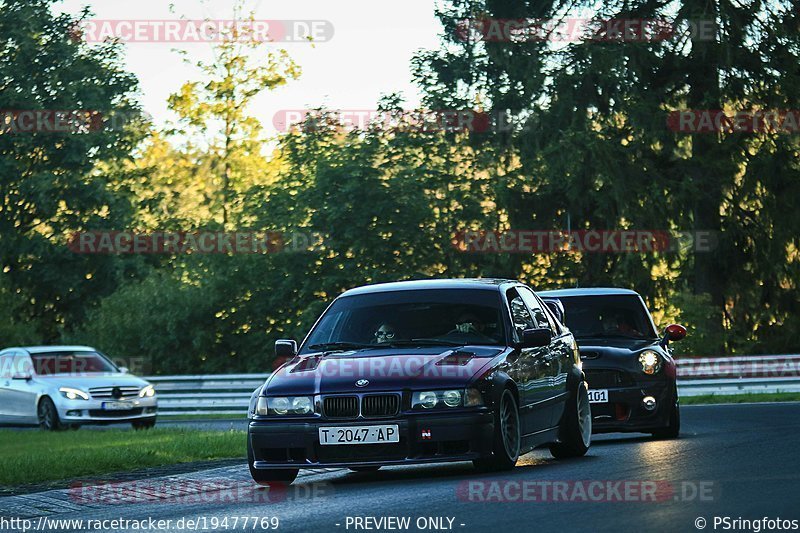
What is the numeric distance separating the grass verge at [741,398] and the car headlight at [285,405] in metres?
18.3

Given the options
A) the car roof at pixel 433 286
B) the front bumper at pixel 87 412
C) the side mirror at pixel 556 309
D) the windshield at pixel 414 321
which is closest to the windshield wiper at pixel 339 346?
the windshield at pixel 414 321

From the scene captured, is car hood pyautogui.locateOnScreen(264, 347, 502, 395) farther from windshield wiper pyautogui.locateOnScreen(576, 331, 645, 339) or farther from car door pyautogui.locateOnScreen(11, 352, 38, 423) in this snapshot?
car door pyautogui.locateOnScreen(11, 352, 38, 423)

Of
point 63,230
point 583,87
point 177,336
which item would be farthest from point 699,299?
point 63,230

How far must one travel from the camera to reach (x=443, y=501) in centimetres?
1010

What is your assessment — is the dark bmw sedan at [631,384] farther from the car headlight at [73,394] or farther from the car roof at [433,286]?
the car headlight at [73,394]

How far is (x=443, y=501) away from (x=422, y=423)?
1395 millimetres

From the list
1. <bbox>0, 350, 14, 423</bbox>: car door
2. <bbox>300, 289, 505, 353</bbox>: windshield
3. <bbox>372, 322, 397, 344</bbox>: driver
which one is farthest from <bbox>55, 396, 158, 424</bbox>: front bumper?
<bbox>372, 322, 397, 344</bbox>: driver

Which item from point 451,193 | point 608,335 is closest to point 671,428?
point 608,335

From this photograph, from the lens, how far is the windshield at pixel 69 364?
28.6m

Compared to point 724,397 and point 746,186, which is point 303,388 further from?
point 746,186

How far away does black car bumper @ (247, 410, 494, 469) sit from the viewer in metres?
11.4

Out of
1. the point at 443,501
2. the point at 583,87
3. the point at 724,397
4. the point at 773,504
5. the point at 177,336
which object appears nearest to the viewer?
the point at 773,504

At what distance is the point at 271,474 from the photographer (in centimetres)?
1209

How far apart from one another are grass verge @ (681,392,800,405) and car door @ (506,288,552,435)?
1601 cm
